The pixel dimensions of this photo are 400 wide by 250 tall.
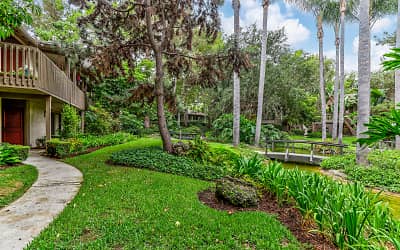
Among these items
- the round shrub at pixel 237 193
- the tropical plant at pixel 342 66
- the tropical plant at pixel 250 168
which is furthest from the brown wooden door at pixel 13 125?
the tropical plant at pixel 342 66

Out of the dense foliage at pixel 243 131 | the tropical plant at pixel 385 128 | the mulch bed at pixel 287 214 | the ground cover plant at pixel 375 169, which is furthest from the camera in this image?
the dense foliage at pixel 243 131

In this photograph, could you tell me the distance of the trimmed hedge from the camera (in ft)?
21.2

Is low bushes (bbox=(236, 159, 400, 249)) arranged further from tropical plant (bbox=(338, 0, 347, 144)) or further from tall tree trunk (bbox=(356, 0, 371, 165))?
tropical plant (bbox=(338, 0, 347, 144))

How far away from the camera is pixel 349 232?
268 centimetres

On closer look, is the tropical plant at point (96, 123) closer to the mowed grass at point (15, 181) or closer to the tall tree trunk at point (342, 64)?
the mowed grass at point (15, 181)

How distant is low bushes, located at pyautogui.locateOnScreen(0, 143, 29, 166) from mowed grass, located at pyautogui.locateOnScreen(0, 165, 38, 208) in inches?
17.0

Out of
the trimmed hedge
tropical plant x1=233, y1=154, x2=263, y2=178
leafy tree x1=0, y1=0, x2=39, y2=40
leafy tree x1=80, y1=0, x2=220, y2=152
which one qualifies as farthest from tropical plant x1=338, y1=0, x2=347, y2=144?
leafy tree x1=0, y1=0, x2=39, y2=40

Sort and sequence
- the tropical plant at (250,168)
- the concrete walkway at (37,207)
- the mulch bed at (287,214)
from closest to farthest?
the concrete walkway at (37,207) → the mulch bed at (287,214) → the tropical plant at (250,168)

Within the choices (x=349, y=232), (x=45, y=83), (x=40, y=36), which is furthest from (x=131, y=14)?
(x=40, y=36)

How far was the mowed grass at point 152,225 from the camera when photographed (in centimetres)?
279

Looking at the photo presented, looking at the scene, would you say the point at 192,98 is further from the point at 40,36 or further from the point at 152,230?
the point at 152,230

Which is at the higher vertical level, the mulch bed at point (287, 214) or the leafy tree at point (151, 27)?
the leafy tree at point (151, 27)

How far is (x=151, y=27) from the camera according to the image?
315 inches

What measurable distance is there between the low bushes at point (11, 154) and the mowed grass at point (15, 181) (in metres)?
0.43
